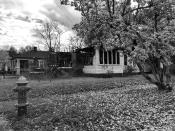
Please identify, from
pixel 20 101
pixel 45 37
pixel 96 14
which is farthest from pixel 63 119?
pixel 45 37

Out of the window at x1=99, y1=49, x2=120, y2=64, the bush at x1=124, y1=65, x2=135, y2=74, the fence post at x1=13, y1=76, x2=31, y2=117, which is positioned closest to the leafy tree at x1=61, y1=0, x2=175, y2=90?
the fence post at x1=13, y1=76, x2=31, y2=117

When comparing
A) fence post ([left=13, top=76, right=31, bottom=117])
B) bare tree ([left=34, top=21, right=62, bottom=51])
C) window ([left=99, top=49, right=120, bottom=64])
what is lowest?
fence post ([left=13, top=76, right=31, bottom=117])

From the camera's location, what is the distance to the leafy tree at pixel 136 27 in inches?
310

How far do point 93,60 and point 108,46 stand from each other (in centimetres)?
1028

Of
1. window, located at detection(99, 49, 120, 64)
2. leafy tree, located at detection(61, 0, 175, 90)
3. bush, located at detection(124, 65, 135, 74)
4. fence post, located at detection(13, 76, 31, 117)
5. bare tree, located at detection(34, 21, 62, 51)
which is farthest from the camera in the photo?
bare tree, located at detection(34, 21, 62, 51)

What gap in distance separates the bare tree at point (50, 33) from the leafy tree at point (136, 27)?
22.6 meters

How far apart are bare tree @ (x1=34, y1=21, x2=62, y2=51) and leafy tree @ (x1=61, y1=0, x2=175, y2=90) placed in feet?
74.2

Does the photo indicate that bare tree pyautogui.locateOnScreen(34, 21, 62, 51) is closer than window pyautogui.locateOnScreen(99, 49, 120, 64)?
No

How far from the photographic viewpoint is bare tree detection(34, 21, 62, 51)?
31047mm

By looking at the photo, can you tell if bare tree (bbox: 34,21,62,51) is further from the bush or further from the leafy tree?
the leafy tree

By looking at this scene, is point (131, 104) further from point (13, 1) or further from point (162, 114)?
point (13, 1)

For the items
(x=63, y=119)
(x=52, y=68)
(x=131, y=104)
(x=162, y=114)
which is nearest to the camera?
(x=63, y=119)

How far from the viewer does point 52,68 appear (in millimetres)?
18812

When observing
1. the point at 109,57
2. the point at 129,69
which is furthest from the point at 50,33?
the point at 129,69
